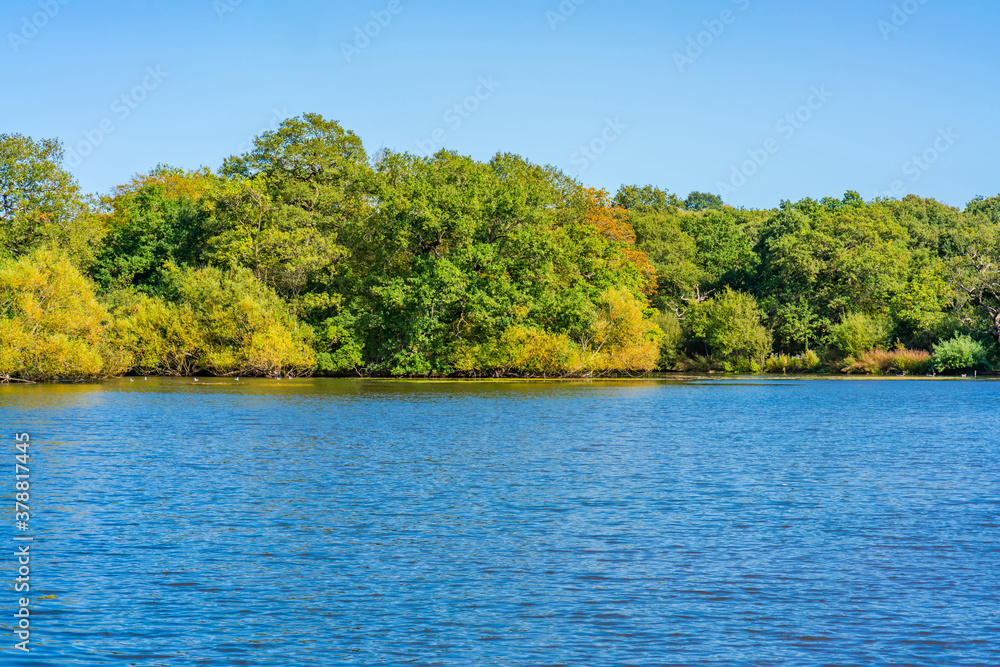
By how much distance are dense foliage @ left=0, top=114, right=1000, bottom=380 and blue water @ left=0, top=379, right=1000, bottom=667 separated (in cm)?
3747

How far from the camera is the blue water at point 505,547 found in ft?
36.1

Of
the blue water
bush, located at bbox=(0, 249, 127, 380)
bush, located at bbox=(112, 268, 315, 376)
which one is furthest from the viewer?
bush, located at bbox=(112, 268, 315, 376)

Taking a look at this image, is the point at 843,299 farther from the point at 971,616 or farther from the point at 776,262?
the point at 971,616

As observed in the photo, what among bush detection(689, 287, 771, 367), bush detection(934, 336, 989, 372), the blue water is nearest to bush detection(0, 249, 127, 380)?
the blue water

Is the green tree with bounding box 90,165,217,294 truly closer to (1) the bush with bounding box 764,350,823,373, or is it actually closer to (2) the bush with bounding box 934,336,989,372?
(1) the bush with bounding box 764,350,823,373

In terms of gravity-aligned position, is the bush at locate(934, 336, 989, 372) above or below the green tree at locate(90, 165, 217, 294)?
below

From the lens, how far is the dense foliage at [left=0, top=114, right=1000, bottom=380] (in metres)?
71.4

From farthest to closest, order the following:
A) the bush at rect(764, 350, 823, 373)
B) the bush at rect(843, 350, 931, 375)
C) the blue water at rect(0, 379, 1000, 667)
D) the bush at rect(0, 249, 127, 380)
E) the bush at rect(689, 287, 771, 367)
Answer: the bush at rect(764, 350, 823, 373) < the bush at rect(689, 287, 771, 367) < the bush at rect(843, 350, 931, 375) < the bush at rect(0, 249, 127, 380) < the blue water at rect(0, 379, 1000, 667)

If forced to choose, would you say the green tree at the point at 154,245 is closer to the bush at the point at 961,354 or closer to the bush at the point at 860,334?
the bush at the point at 860,334

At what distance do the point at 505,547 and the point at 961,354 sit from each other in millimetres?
75416

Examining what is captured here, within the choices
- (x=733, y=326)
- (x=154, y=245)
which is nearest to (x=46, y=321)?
(x=154, y=245)

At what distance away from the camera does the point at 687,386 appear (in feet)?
228

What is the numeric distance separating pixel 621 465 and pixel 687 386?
45.3 meters

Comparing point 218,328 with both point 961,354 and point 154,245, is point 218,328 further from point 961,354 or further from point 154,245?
point 961,354
